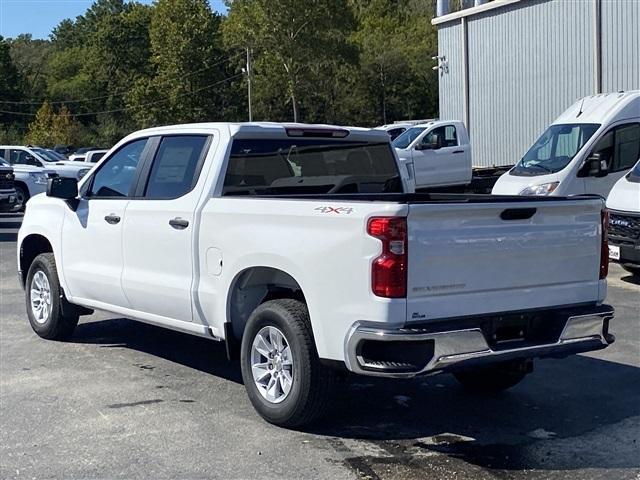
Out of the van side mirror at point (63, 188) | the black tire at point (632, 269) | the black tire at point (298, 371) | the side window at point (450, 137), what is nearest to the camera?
the black tire at point (298, 371)

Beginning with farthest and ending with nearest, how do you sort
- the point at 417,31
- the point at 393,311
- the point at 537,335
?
the point at 417,31 < the point at 537,335 < the point at 393,311

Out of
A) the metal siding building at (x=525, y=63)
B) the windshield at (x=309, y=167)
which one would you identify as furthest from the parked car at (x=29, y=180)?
the windshield at (x=309, y=167)

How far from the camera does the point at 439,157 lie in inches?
836

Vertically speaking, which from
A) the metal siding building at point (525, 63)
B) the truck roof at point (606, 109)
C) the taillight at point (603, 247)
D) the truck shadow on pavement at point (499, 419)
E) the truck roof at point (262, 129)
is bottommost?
the truck shadow on pavement at point (499, 419)

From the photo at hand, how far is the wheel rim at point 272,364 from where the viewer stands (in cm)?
594

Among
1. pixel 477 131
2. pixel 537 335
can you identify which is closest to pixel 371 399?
pixel 537 335

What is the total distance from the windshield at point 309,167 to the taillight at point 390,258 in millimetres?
1899

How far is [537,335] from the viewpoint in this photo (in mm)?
5844

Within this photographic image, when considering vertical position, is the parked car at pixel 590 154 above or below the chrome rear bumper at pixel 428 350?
above

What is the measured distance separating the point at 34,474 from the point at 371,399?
257 centimetres

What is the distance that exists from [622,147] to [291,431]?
10324 mm

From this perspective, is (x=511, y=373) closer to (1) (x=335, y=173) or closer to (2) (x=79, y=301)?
(1) (x=335, y=173)

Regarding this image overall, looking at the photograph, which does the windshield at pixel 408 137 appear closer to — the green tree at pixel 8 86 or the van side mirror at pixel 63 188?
the van side mirror at pixel 63 188

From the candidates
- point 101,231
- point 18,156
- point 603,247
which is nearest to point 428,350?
point 603,247
